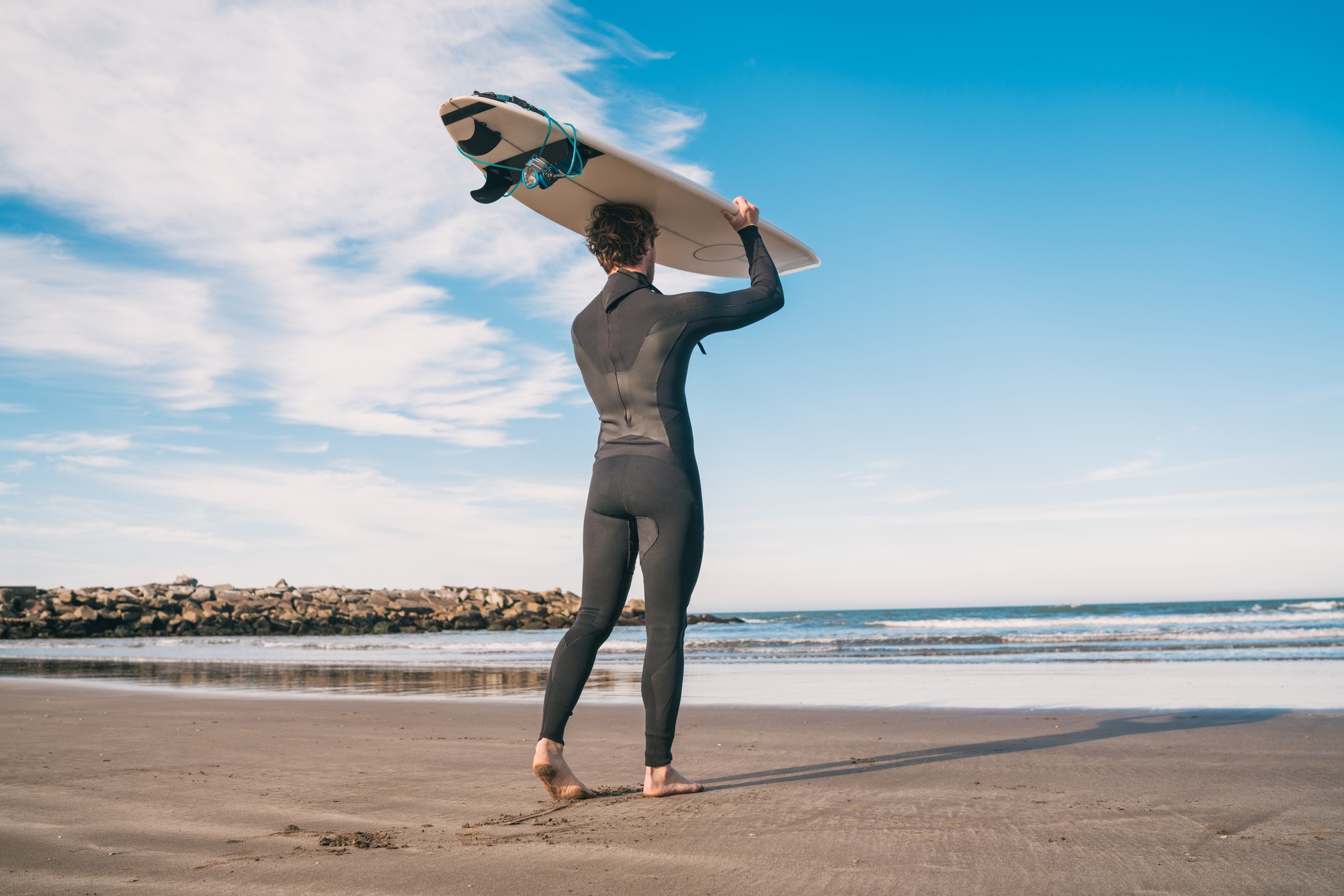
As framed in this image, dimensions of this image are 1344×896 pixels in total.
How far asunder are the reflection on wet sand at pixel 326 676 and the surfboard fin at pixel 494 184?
5177 millimetres

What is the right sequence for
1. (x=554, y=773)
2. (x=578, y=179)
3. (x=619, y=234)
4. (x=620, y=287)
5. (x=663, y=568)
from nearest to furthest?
(x=554, y=773)
(x=663, y=568)
(x=620, y=287)
(x=619, y=234)
(x=578, y=179)

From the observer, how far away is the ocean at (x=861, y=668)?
23.7ft

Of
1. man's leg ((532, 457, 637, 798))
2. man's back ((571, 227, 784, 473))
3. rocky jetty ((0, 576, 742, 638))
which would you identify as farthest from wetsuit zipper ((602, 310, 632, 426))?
rocky jetty ((0, 576, 742, 638))

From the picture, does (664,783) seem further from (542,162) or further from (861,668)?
(861,668)

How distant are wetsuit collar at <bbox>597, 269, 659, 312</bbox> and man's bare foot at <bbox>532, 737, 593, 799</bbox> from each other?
61.8 inches

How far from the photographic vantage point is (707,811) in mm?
2729

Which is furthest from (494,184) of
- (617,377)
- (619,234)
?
(617,377)

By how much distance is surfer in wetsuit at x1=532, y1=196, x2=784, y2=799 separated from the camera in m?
3.07

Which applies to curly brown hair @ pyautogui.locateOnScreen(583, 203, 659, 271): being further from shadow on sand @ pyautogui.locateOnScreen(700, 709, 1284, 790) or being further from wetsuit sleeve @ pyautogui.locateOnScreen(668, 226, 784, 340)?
shadow on sand @ pyautogui.locateOnScreen(700, 709, 1284, 790)

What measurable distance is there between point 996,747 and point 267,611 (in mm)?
35008

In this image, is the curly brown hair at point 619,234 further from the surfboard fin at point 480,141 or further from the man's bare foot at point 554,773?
the man's bare foot at point 554,773

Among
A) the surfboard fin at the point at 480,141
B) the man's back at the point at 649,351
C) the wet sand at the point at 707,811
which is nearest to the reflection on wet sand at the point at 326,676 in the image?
the wet sand at the point at 707,811

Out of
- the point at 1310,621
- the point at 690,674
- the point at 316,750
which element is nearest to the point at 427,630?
the point at 690,674

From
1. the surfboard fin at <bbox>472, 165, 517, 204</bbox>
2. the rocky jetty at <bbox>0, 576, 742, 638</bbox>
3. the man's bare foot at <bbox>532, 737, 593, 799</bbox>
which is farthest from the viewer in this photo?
the rocky jetty at <bbox>0, 576, 742, 638</bbox>
